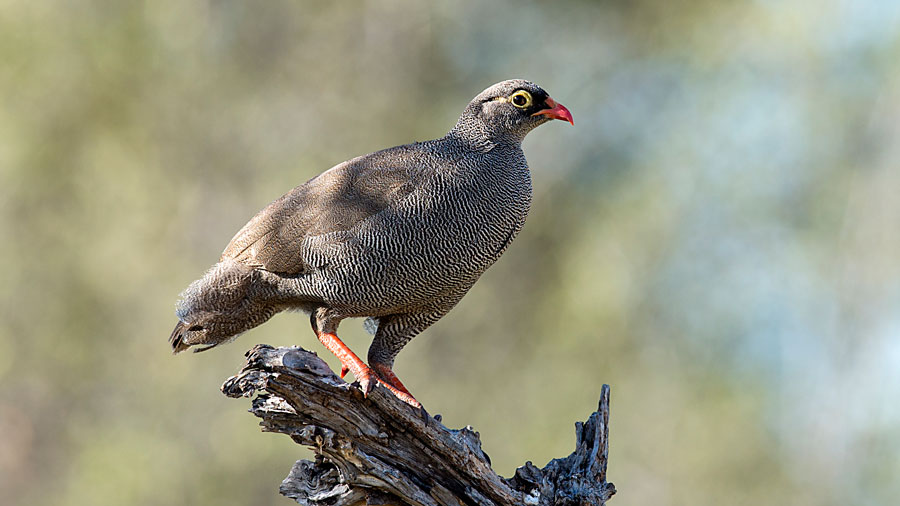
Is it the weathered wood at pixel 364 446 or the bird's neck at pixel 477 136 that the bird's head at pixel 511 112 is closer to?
the bird's neck at pixel 477 136

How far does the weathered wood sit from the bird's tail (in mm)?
1016

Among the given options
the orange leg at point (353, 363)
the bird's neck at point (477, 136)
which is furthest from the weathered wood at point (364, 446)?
the bird's neck at point (477, 136)

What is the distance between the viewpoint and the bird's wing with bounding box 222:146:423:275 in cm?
619

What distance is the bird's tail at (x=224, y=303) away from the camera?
6.32 m

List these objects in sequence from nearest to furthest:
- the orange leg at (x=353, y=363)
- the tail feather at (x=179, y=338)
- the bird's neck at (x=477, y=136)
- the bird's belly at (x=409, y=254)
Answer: the orange leg at (x=353, y=363)
the bird's belly at (x=409, y=254)
the bird's neck at (x=477, y=136)
the tail feather at (x=179, y=338)

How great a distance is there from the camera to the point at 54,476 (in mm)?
18312

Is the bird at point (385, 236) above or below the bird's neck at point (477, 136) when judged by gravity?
below

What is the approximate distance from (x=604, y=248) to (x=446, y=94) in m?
4.20

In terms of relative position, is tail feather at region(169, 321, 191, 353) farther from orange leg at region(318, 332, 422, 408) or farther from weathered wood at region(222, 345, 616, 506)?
weathered wood at region(222, 345, 616, 506)

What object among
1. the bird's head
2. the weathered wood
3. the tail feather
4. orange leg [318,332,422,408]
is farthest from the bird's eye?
the tail feather

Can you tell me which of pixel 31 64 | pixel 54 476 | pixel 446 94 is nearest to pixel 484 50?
pixel 446 94

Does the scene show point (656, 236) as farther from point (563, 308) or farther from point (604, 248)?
point (563, 308)

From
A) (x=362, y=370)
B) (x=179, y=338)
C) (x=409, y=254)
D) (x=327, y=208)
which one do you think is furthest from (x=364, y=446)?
(x=179, y=338)

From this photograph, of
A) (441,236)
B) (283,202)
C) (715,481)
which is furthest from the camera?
(715,481)
